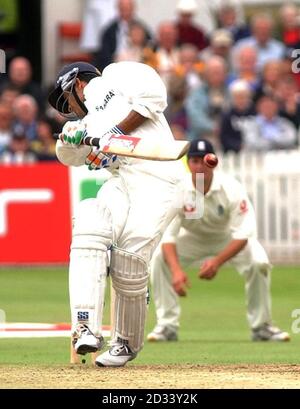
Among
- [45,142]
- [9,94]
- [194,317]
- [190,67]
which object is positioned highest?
[190,67]

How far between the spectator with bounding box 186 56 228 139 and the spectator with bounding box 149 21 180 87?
0.53 metres

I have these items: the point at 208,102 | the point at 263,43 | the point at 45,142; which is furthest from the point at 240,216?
the point at 263,43

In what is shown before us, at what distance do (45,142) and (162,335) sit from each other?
7355 mm

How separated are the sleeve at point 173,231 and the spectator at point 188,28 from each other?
9192 mm

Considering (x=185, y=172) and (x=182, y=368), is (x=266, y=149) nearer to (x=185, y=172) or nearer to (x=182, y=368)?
(x=185, y=172)

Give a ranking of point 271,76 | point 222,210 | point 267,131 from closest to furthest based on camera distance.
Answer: point 222,210, point 267,131, point 271,76

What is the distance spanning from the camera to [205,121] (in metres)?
20.7

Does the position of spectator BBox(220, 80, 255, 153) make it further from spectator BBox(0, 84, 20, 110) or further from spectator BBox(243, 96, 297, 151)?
spectator BBox(0, 84, 20, 110)

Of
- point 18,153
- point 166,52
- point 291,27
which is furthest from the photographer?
point 291,27

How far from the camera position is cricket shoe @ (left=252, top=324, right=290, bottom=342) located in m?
13.2

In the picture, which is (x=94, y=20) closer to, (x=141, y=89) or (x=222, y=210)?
(x=222, y=210)

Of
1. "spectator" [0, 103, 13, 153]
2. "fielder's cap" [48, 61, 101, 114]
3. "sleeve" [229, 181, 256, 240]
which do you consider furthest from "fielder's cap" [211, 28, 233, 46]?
"fielder's cap" [48, 61, 101, 114]

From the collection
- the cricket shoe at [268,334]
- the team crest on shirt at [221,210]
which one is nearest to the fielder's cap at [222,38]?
the team crest on shirt at [221,210]

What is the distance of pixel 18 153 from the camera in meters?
19.8
